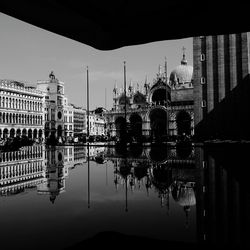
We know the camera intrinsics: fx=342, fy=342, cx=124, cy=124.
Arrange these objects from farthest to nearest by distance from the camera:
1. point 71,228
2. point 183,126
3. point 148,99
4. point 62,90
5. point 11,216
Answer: point 62,90, point 148,99, point 183,126, point 11,216, point 71,228

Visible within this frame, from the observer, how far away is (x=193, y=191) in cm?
948

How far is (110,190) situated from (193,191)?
2474 mm

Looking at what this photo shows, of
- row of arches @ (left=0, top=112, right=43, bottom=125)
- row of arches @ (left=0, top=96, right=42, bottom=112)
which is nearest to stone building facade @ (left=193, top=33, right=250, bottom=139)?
row of arches @ (left=0, top=112, right=43, bottom=125)

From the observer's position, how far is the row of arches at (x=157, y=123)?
74.3 metres

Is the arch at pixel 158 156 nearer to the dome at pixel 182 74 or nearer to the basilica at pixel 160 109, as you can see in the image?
the basilica at pixel 160 109

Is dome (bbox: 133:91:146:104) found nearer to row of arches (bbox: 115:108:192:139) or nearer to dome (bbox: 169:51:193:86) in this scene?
row of arches (bbox: 115:108:192:139)

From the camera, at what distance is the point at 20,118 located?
260 feet

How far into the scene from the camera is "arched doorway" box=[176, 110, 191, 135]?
73.9m

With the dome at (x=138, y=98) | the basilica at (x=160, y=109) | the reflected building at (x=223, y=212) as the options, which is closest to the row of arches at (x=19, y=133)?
the basilica at (x=160, y=109)
